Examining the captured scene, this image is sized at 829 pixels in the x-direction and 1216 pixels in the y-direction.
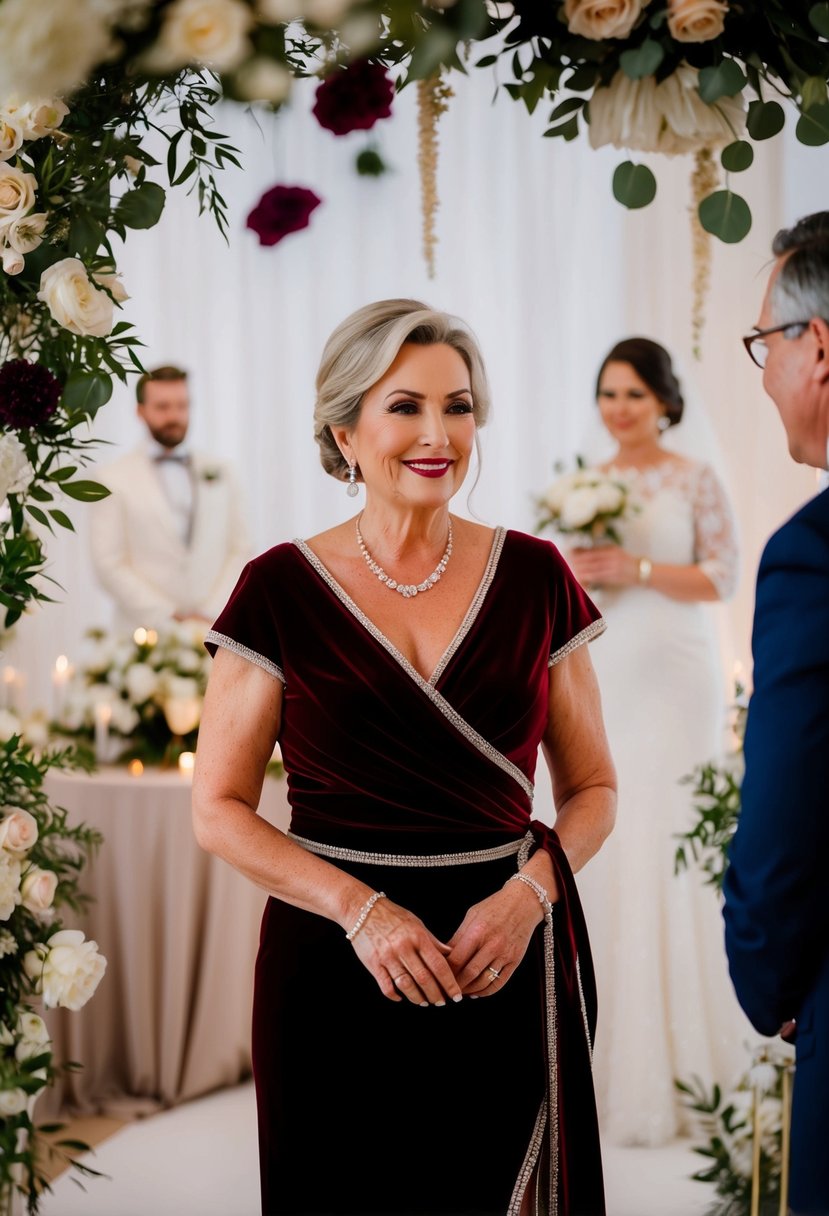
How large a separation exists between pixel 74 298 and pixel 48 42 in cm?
40

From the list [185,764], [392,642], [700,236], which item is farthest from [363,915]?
[700,236]

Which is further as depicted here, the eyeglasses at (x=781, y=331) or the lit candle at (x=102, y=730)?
the lit candle at (x=102, y=730)

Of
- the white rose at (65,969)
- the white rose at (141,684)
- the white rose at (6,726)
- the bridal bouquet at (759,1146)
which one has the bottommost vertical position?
the bridal bouquet at (759,1146)

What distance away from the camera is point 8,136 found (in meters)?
1.84

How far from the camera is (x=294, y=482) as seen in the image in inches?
236

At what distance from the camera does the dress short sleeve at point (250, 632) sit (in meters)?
2.01

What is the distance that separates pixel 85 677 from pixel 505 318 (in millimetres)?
2464

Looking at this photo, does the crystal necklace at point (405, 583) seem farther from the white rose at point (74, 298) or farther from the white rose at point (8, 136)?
the white rose at point (8, 136)

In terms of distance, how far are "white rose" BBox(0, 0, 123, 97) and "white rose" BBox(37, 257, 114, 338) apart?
0.29 metres

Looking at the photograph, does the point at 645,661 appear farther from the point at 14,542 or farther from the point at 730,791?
the point at 14,542

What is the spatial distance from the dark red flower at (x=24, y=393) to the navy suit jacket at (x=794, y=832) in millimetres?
1079

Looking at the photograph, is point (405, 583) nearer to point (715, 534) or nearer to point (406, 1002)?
point (406, 1002)

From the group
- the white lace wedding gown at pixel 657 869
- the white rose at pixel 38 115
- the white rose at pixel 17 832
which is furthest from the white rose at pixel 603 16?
the white lace wedding gown at pixel 657 869

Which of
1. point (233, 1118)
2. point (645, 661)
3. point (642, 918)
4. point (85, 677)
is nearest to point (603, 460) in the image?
point (645, 661)
